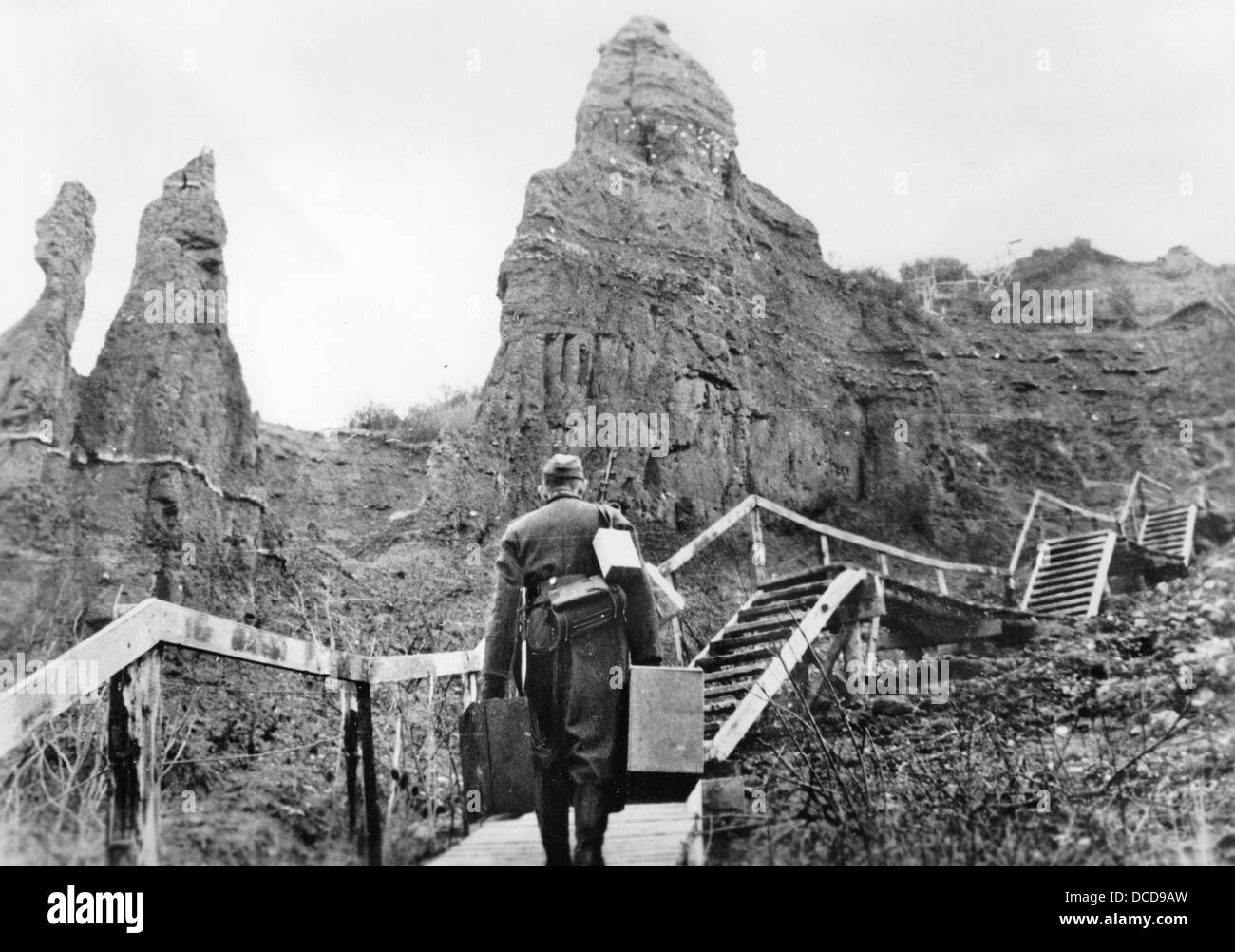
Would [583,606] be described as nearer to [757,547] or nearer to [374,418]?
[757,547]

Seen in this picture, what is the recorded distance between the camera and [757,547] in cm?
991

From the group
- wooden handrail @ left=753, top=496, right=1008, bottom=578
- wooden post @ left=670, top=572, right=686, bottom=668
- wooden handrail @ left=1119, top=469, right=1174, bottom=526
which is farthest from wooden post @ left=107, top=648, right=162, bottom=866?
wooden handrail @ left=1119, top=469, right=1174, bottom=526

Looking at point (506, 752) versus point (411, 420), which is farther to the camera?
point (411, 420)

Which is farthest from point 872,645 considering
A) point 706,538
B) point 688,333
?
point 688,333

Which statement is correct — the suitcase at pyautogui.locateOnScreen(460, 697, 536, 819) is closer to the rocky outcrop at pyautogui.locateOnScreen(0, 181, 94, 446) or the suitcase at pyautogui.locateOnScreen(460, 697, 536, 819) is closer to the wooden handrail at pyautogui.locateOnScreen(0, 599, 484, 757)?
the wooden handrail at pyautogui.locateOnScreen(0, 599, 484, 757)

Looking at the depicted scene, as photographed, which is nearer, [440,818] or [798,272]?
[440,818]

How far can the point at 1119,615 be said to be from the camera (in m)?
9.30

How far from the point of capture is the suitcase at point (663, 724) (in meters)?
5.23

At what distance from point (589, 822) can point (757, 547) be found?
4.97 m

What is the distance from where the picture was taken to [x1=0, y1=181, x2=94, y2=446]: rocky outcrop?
24.8 ft

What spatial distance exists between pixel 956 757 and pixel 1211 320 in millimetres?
6296

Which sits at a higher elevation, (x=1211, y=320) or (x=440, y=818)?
(x=1211, y=320)
